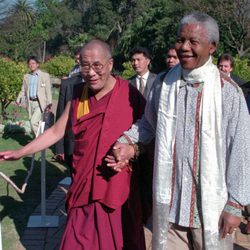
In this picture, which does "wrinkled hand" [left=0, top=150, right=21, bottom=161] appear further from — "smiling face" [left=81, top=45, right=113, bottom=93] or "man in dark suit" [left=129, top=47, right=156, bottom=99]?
"man in dark suit" [left=129, top=47, right=156, bottom=99]

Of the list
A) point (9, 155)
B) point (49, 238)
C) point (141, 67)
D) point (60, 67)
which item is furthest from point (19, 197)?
point (60, 67)

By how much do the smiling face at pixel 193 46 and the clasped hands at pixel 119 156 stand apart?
26.1 inches

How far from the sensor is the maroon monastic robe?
3207 mm

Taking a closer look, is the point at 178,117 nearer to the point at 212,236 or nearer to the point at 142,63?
the point at 212,236

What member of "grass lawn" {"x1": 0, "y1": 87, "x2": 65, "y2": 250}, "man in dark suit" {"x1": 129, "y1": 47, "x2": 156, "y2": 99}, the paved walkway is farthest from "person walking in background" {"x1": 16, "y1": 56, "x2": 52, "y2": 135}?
the paved walkway

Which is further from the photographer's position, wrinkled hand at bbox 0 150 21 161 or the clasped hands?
wrinkled hand at bbox 0 150 21 161

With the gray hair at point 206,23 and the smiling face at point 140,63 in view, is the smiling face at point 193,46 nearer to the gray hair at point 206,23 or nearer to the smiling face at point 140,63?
the gray hair at point 206,23

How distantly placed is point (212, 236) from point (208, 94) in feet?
2.44

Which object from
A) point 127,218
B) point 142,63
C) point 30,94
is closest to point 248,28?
point 30,94

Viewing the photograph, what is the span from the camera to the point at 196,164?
2629 mm

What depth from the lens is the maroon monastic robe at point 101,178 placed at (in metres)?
3.21

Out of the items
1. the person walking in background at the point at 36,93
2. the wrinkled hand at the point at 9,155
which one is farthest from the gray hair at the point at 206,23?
the person walking in background at the point at 36,93

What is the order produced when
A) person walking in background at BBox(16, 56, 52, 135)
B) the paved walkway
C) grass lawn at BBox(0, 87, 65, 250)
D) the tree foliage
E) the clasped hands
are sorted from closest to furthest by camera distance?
the clasped hands, the paved walkway, grass lawn at BBox(0, 87, 65, 250), person walking in background at BBox(16, 56, 52, 135), the tree foliage

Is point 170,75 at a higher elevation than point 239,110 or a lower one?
higher
